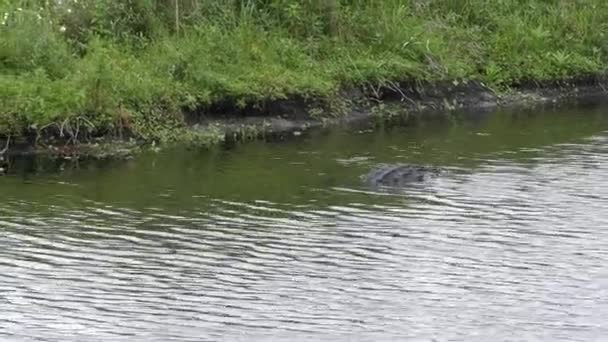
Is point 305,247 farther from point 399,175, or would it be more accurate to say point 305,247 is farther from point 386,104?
point 386,104

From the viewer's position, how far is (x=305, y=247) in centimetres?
1335

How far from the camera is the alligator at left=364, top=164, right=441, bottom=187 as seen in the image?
55.5 feet

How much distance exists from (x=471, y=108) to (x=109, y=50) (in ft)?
24.2

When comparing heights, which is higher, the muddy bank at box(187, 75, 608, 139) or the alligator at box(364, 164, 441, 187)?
the muddy bank at box(187, 75, 608, 139)

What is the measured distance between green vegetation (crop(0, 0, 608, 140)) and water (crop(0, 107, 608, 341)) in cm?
138

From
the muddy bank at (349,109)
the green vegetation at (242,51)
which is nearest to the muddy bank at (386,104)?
the muddy bank at (349,109)

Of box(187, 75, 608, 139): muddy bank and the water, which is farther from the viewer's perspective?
box(187, 75, 608, 139): muddy bank

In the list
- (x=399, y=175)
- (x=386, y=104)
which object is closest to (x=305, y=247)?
(x=399, y=175)

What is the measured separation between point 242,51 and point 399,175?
6.80 meters

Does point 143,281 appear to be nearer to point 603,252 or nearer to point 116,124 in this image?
point 603,252

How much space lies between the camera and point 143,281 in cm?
1198

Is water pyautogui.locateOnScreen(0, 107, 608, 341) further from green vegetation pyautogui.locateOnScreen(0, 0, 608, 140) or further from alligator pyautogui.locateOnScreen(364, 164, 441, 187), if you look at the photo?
green vegetation pyautogui.locateOnScreen(0, 0, 608, 140)

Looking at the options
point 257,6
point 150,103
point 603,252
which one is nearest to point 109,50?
point 150,103

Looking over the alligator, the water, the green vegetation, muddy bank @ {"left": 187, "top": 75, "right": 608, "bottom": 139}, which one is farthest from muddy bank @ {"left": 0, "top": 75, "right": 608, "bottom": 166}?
the alligator
